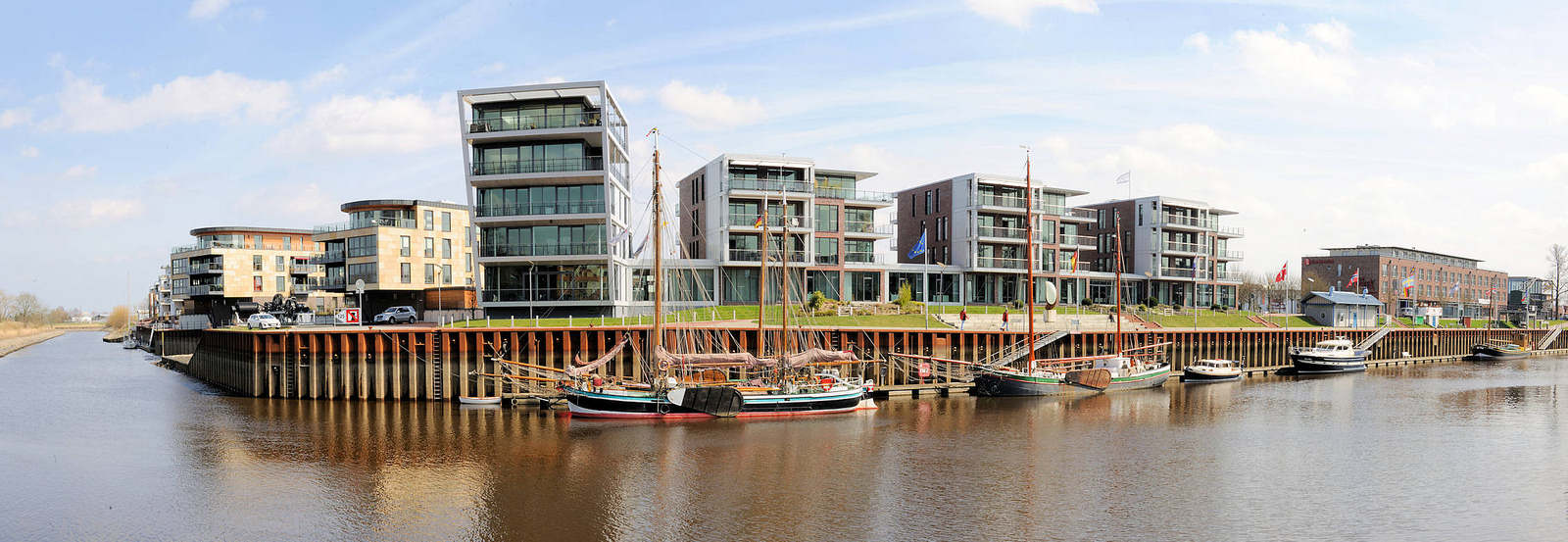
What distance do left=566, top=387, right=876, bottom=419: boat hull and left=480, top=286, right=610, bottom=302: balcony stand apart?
23.6m

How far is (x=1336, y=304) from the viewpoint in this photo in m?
100

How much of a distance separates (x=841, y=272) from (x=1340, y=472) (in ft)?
176

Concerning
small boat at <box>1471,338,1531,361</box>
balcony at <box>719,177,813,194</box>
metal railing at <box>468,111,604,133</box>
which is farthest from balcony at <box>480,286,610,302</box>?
small boat at <box>1471,338,1531,361</box>

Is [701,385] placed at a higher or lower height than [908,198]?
lower

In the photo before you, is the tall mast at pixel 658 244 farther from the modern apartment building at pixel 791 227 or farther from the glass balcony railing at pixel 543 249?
the modern apartment building at pixel 791 227

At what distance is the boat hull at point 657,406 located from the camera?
43.9 metres

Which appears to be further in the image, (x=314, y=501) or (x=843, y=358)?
(x=843, y=358)

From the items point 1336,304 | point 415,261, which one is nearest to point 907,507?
point 415,261

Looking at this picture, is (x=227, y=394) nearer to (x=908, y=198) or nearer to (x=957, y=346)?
(x=957, y=346)

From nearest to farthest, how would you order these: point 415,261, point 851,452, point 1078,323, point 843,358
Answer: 1. point 851,452
2. point 843,358
3. point 1078,323
4. point 415,261

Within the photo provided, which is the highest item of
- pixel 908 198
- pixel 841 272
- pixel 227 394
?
pixel 908 198

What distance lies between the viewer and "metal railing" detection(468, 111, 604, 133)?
218 ft

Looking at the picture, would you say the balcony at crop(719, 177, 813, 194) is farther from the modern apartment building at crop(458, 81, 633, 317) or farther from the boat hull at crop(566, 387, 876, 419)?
the boat hull at crop(566, 387, 876, 419)

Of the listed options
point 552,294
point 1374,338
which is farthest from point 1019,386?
point 1374,338
